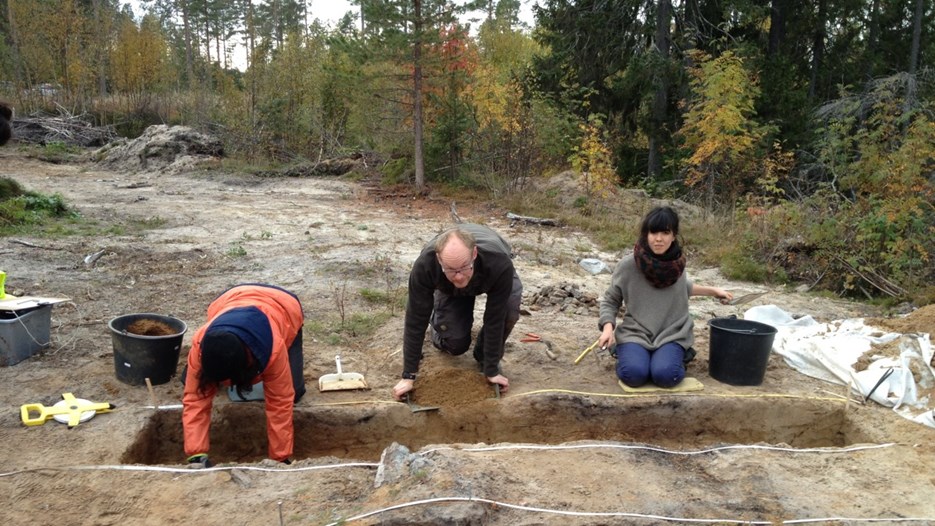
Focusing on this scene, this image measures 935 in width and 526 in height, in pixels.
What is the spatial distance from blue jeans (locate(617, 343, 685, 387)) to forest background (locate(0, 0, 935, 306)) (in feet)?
11.9

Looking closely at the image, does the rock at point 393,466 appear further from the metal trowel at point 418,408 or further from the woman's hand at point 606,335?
the woman's hand at point 606,335

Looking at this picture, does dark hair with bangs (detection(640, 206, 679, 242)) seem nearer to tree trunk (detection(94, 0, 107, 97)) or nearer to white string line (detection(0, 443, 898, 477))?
white string line (detection(0, 443, 898, 477))

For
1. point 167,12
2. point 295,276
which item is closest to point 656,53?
point 295,276

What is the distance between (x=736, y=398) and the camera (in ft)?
12.8

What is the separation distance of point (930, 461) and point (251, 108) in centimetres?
1924

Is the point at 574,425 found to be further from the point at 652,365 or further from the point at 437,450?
the point at 437,450

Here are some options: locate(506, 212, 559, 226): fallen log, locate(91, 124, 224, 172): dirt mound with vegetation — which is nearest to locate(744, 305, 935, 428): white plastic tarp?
locate(506, 212, 559, 226): fallen log

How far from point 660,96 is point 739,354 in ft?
37.2

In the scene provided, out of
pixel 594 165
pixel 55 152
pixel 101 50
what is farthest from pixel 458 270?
pixel 101 50

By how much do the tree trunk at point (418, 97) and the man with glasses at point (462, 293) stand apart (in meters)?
9.12

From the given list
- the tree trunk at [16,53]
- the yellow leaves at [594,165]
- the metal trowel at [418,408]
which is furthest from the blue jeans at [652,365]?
the tree trunk at [16,53]

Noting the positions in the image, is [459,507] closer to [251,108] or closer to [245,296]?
[245,296]

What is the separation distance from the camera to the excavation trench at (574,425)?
3.76m

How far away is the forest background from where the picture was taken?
23.9ft
